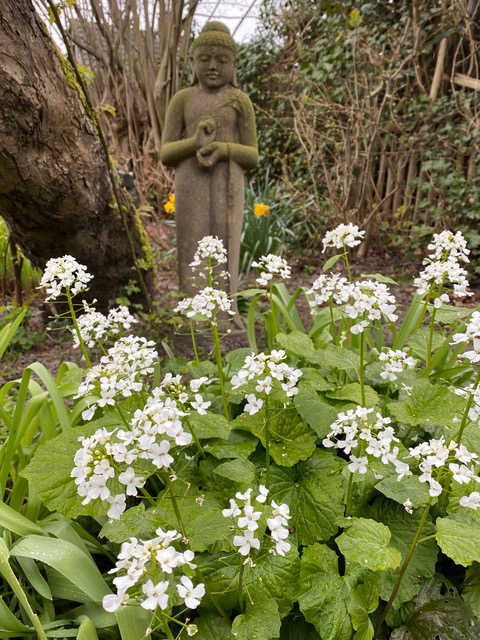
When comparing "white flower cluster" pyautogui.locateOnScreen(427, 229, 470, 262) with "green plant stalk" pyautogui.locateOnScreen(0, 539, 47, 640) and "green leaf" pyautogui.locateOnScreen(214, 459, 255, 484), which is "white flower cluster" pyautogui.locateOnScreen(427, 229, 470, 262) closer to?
"green leaf" pyautogui.locateOnScreen(214, 459, 255, 484)

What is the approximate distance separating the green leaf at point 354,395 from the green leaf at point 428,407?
73mm

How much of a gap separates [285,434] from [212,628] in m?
0.58

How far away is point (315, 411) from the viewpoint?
4.51 feet

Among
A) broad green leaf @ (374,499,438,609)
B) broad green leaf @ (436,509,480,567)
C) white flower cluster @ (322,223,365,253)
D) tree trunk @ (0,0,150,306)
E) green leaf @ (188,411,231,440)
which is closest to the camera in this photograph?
broad green leaf @ (436,509,480,567)

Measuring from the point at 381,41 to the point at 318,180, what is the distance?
175 cm

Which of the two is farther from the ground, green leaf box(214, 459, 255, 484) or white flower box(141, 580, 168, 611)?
white flower box(141, 580, 168, 611)

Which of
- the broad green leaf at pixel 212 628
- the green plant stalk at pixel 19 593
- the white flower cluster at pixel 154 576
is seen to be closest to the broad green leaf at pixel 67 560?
the green plant stalk at pixel 19 593

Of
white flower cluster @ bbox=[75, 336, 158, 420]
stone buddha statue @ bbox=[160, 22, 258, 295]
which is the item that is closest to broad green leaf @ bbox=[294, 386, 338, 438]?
white flower cluster @ bbox=[75, 336, 158, 420]

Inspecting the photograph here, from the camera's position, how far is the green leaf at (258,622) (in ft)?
2.97

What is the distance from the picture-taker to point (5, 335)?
6.32 feet

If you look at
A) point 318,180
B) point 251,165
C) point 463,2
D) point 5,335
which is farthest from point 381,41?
point 5,335

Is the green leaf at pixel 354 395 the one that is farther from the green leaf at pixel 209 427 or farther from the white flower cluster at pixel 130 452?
the white flower cluster at pixel 130 452

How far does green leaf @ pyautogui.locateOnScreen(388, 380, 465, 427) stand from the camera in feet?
4.04

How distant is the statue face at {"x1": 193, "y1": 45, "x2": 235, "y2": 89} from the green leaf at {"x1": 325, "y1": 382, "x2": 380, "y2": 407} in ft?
9.46
